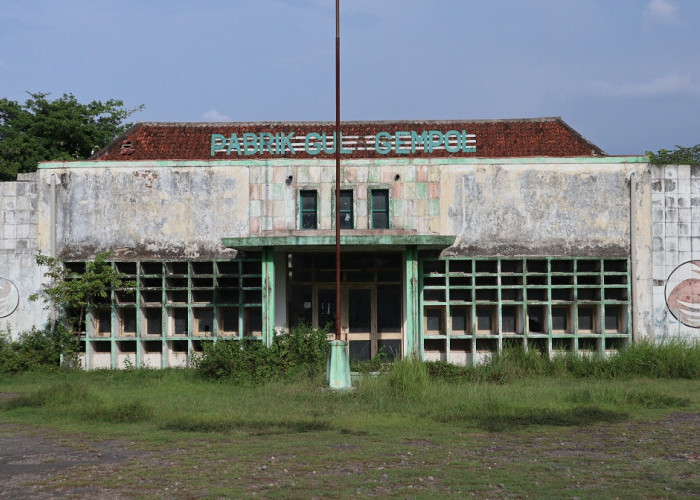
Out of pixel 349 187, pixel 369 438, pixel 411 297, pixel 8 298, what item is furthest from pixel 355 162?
pixel 369 438

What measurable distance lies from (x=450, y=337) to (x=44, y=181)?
11280 millimetres

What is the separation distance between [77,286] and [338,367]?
7887mm

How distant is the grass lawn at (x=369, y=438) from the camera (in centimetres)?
878

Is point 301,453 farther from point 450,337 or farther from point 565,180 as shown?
point 565,180

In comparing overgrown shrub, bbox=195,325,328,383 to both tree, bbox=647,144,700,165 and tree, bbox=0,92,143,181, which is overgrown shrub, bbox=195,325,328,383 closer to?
tree, bbox=0,92,143,181

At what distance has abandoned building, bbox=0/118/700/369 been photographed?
21562 mm

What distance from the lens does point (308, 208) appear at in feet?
73.3

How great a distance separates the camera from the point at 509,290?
862 inches

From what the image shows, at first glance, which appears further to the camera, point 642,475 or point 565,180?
point 565,180

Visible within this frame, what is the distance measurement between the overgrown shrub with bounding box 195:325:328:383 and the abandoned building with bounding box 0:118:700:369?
240cm

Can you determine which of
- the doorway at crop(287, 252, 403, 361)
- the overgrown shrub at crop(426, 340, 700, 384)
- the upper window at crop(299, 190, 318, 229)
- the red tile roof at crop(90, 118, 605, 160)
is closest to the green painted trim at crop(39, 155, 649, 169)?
the upper window at crop(299, 190, 318, 229)

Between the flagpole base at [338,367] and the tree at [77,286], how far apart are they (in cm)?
709

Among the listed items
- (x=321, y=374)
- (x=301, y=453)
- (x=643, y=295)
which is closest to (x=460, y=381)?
(x=321, y=374)

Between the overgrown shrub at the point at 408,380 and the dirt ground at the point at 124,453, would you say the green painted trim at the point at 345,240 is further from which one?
the dirt ground at the point at 124,453
